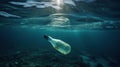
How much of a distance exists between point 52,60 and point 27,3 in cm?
827

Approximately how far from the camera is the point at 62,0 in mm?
16078

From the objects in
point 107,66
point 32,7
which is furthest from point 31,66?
point 107,66

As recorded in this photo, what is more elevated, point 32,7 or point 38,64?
point 32,7

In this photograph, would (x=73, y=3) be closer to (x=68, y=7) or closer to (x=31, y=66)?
(x=68, y=7)

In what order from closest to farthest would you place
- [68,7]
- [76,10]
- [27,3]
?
[27,3], [68,7], [76,10]

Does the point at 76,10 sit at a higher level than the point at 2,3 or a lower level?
lower

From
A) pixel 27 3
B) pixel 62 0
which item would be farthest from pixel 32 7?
pixel 62 0

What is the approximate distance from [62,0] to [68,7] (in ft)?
8.61

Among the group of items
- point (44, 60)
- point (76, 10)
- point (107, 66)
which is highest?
point (76, 10)

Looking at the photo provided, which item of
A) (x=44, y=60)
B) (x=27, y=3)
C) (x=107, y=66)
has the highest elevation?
(x=27, y=3)

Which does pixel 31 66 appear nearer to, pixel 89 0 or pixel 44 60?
pixel 44 60

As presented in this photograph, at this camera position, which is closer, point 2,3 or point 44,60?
point 2,3

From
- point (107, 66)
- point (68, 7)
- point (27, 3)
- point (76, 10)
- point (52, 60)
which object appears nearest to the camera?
point (27, 3)

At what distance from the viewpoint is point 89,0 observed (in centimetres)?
1609
